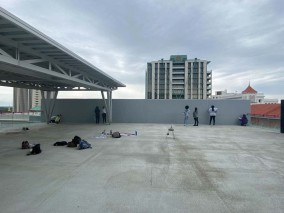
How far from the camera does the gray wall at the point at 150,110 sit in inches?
739

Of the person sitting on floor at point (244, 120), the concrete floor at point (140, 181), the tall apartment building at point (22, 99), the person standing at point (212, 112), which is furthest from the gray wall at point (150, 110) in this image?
the tall apartment building at point (22, 99)

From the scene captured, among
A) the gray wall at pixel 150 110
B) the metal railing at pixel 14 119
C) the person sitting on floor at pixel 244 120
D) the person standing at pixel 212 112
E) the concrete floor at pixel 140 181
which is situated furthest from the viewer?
the gray wall at pixel 150 110

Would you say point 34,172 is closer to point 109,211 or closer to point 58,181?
point 58,181

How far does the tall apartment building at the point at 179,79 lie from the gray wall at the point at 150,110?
277 feet

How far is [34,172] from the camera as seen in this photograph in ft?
16.1

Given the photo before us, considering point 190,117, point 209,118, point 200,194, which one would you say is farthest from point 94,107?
point 200,194

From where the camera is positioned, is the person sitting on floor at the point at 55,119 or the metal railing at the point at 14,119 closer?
the metal railing at the point at 14,119

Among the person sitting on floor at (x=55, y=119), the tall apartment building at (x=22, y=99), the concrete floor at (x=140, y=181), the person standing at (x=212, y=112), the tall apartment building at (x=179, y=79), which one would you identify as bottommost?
the concrete floor at (x=140, y=181)

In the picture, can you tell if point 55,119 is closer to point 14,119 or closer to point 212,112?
point 14,119

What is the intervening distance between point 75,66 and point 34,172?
7385 mm

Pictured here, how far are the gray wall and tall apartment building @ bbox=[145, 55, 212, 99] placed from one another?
84.5 metres

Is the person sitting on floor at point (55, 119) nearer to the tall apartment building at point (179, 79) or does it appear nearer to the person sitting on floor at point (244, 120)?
the person sitting on floor at point (244, 120)

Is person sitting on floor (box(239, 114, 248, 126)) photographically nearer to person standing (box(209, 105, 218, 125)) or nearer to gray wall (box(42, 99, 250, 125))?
gray wall (box(42, 99, 250, 125))

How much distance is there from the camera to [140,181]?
4395mm
